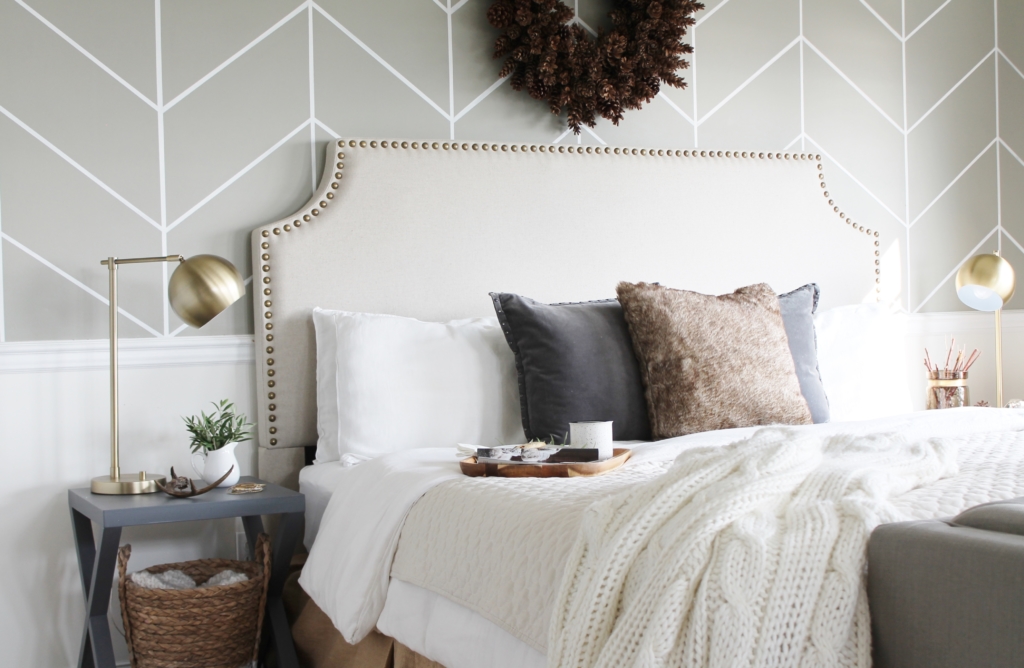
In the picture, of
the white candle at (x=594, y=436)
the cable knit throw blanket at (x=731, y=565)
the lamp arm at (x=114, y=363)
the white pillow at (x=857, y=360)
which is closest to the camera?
the cable knit throw blanket at (x=731, y=565)

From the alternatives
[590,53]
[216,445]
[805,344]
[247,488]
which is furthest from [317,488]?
[590,53]

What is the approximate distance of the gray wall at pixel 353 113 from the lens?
224cm

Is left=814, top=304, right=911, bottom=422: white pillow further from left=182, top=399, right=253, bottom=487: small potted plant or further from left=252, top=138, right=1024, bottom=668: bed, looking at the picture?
left=182, top=399, right=253, bottom=487: small potted plant

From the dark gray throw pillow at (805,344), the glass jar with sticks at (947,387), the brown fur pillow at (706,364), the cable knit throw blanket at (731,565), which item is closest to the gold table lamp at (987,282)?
the glass jar with sticks at (947,387)

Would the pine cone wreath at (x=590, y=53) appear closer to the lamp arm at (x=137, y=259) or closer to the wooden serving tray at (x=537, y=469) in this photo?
the lamp arm at (x=137, y=259)

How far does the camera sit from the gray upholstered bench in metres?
0.77

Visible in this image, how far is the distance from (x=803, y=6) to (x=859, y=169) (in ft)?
1.96

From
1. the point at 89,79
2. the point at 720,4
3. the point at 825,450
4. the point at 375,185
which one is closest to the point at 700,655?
the point at 825,450

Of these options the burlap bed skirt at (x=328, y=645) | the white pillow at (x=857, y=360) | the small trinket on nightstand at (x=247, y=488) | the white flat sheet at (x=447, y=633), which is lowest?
the burlap bed skirt at (x=328, y=645)

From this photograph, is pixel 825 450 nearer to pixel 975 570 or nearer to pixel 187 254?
pixel 975 570

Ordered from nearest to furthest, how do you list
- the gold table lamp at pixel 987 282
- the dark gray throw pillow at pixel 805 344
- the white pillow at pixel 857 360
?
1. the dark gray throw pillow at pixel 805 344
2. the white pillow at pixel 857 360
3. the gold table lamp at pixel 987 282

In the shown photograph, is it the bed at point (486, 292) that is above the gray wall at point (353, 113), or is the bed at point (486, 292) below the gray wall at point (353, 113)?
below

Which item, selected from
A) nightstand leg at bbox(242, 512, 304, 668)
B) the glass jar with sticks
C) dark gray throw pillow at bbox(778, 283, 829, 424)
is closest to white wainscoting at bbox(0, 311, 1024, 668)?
nightstand leg at bbox(242, 512, 304, 668)

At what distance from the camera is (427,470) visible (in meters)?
1.73
